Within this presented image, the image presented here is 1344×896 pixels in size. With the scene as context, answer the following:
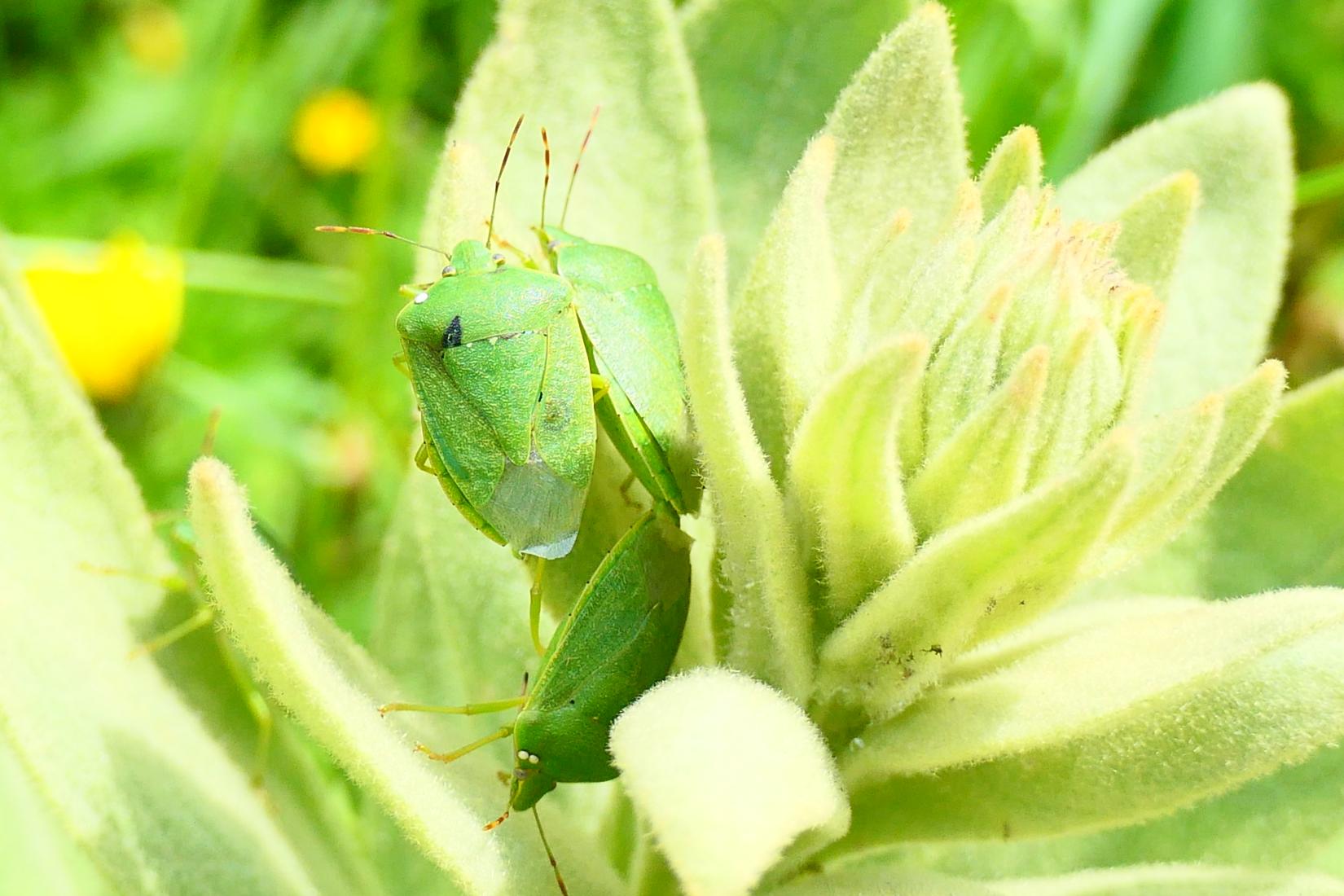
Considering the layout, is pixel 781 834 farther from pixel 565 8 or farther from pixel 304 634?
pixel 565 8

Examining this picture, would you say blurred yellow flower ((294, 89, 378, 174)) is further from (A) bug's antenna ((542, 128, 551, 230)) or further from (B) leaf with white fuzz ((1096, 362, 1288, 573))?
(B) leaf with white fuzz ((1096, 362, 1288, 573))

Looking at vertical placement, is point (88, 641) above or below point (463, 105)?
below

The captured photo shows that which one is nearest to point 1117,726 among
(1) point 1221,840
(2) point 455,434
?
(1) point 1221,840

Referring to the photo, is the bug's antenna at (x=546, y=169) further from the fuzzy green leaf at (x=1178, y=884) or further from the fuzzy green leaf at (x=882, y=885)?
the fuzzy green leaf at (x=1178, y=884)

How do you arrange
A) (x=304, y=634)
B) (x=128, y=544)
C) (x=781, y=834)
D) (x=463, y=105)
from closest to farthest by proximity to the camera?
(x=781, y=834) → (x=304, y=634) → (x=128, y=544) → (x=463, y=105)

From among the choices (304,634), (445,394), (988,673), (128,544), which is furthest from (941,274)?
(128,544)

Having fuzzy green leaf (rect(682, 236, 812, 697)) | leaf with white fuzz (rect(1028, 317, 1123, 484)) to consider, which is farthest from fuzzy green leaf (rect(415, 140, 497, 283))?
leaf with white fuzz (rect(1028, 317, 1123, 484))
